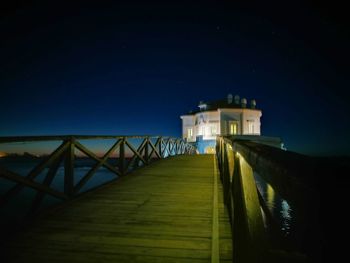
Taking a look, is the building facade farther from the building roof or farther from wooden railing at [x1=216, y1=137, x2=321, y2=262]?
wooden railing at [x1=216, y1=137, x2=321, y2=262]

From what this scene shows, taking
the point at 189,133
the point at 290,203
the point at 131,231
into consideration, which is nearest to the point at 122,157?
the point at 131,231

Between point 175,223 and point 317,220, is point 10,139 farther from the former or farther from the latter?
point 317,220

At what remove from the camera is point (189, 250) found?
3.12 metres

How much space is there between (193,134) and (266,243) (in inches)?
1783

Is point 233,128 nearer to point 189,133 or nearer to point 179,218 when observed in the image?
point 189,133

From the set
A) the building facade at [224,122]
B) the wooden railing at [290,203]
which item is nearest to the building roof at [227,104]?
the building facade at [224,122]

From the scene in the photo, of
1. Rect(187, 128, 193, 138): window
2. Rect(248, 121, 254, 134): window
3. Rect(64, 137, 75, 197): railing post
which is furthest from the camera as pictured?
Rect(187, 128, 193, 138): window

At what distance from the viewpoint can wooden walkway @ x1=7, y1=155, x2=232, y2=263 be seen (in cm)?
300

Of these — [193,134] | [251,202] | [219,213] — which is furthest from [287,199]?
[193,134]

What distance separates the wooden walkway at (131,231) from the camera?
3.00m

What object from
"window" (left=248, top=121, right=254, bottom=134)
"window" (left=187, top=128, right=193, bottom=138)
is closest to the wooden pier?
"window" (left=248, top=121, right=254, bottom=134)

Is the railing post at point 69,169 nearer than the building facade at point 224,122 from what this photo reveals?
Yes

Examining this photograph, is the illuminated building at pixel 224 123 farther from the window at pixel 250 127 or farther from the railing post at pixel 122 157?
the railing post at pixel 122 157

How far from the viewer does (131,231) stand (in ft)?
12.3
